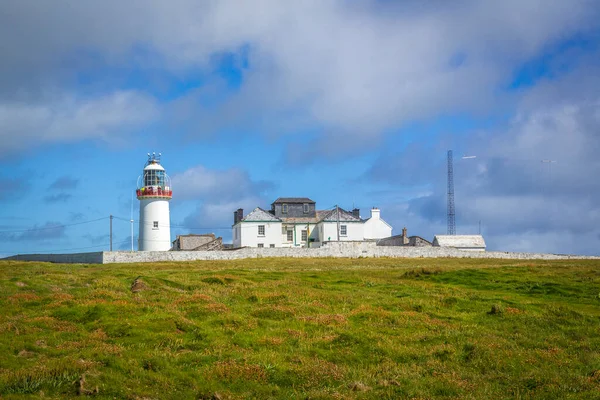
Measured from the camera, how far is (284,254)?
268 feet

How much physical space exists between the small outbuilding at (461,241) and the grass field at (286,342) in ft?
240

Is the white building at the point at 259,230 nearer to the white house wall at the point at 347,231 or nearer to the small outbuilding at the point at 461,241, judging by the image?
the white house wall at the point at 347,231

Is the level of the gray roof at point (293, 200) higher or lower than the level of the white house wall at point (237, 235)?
higher

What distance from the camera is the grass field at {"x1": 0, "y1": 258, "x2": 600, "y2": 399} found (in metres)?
17.7

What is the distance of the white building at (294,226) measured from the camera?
3969 inches

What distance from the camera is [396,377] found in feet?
61.8

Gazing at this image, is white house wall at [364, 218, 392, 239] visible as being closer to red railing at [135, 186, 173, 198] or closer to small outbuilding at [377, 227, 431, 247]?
small outbuilding at [377, 227, 431, 247]

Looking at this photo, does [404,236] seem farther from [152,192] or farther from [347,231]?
[152,192]

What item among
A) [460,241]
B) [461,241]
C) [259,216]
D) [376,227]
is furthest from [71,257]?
[461,241]

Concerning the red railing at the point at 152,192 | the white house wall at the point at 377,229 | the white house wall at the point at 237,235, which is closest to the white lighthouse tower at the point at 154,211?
the red railing at the point at 152,192

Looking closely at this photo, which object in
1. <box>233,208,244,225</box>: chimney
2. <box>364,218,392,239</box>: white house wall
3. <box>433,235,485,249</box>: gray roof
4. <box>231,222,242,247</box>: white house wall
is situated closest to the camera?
<box>231,222,242,247</box>: white house wall

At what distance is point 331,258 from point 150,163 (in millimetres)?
31008

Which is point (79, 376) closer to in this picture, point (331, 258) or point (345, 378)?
point (345, 378)

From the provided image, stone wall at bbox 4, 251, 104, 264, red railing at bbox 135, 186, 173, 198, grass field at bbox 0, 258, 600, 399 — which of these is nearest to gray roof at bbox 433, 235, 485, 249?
red railing at bbox 135, 186, 173, 198
